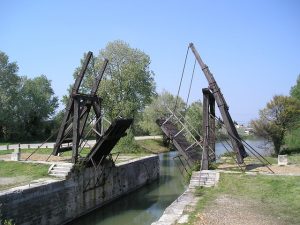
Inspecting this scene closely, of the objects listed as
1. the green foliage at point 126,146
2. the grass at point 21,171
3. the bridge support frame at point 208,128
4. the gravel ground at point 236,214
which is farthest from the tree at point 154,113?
the gravel ground at point 236,214

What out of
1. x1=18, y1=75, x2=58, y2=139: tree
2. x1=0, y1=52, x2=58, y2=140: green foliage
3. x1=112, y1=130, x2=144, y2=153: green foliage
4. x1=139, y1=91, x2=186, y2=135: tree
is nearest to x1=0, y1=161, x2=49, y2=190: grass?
x1=112, y1=130, x2=144, y2=153: green foliage

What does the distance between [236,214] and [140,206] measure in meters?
10.2

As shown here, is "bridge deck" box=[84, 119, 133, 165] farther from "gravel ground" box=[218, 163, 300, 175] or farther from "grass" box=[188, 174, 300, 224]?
"gravel ground" box=[218, 163, 300, 175]

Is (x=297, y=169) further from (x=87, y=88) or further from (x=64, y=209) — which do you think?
(x=87, y=88)

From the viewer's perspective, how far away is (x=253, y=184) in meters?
16.2

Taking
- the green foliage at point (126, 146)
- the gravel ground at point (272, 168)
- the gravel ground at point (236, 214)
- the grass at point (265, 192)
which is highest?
the green foliage at point (126, 146)

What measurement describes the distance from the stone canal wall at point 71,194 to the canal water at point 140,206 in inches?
18.3

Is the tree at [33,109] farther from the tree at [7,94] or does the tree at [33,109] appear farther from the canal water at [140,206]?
the canal water at [140,206]

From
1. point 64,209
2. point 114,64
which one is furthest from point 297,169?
point 114,64

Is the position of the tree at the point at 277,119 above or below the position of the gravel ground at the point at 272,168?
above

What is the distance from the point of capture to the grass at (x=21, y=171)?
1702 cm

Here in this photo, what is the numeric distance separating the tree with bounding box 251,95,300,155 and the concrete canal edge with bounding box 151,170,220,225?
62.4 feet

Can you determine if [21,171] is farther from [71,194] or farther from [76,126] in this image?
[76,126]

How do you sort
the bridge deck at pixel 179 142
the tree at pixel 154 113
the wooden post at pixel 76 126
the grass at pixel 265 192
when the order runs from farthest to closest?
the tree at pixel 154 113 < the wooden post at pixel 76 126 < the bridge deck at pixel 179 142 < the grass at pixel 265 192
